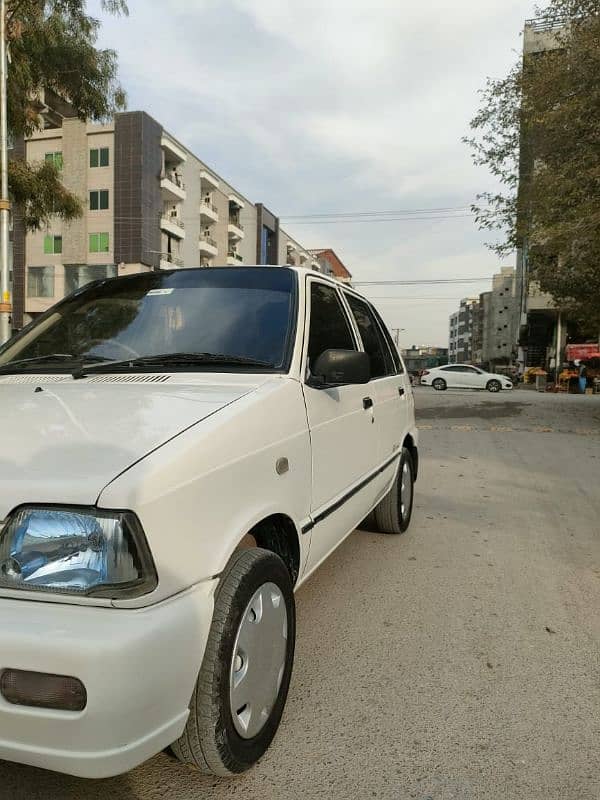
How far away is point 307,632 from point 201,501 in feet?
5.36

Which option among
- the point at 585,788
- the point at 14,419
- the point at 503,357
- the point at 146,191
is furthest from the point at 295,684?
the point at 503,357

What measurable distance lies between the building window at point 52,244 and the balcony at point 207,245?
10.9 meters

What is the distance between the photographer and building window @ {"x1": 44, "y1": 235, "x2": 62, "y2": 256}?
→ 40375mm

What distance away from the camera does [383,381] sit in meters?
4.14

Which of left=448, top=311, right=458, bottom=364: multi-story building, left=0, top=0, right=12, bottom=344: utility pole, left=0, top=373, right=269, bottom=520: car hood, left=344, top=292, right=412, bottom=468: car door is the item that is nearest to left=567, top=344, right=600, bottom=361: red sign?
left=0, top=0, right=12, bottom=344: utility pole

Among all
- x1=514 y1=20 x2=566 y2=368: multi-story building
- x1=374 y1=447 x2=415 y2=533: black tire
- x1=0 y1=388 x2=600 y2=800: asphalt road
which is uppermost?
x1=514 y1=20 x2=566 y2=368: multi-story building

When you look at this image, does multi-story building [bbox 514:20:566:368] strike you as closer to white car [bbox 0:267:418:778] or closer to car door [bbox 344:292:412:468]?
car door [bbox 344:292:412:468]

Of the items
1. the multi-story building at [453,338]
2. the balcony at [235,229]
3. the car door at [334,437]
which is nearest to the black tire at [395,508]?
the car door at [334,437]

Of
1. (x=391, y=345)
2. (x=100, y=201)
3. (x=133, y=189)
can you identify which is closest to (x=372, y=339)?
(x=391, y=345)

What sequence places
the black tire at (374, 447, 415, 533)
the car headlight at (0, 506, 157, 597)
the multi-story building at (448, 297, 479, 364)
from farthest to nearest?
the multi-story building at (448, 297, 479, 364) → the black tire at (374, 447, 415, 533) → the car headlight at (0, 506, 157, 597)

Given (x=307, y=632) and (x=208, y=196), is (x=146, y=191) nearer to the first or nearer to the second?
(x=208, y=196)

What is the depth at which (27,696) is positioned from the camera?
148 centimetres

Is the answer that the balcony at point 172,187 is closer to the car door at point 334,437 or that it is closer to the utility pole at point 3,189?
the utility pole at point 3,189

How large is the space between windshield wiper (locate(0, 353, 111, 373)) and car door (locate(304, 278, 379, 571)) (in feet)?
3.32
